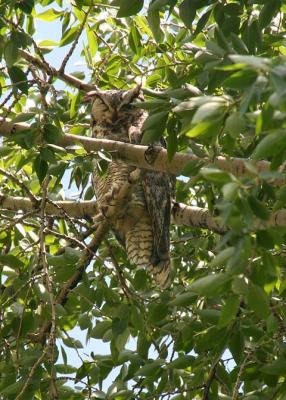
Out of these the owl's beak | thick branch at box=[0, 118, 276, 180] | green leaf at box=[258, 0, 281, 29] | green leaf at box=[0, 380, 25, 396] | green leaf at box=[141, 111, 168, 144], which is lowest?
green leaf at box=[0, 380, 25, 396]

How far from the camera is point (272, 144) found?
4.18ft

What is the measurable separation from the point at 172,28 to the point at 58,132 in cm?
108

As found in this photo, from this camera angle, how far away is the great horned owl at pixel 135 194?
3.17m

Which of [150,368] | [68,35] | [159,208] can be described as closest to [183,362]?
[150,368]

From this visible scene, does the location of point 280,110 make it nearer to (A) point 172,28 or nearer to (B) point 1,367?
(B) point 1,367

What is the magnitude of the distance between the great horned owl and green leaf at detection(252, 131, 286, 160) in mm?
1758

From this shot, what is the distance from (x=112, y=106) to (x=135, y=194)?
38 centimetres

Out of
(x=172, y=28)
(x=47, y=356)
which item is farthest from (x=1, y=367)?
(x=172, y=28)

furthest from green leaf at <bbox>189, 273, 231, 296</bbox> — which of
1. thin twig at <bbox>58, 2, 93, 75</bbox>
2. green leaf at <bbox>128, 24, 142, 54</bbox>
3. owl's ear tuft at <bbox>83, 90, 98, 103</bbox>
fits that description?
owl's ear tuft at <bbox>83, 90, 98, 103</bbox>

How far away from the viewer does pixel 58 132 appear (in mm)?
2043

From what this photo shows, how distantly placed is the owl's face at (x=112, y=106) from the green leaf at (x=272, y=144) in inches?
80.7

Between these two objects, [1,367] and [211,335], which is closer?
[211,335]

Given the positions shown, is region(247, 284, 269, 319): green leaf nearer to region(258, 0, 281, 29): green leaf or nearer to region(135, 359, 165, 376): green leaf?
region(135, 359, 165, 376): green leaf

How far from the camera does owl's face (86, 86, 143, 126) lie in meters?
3.41
